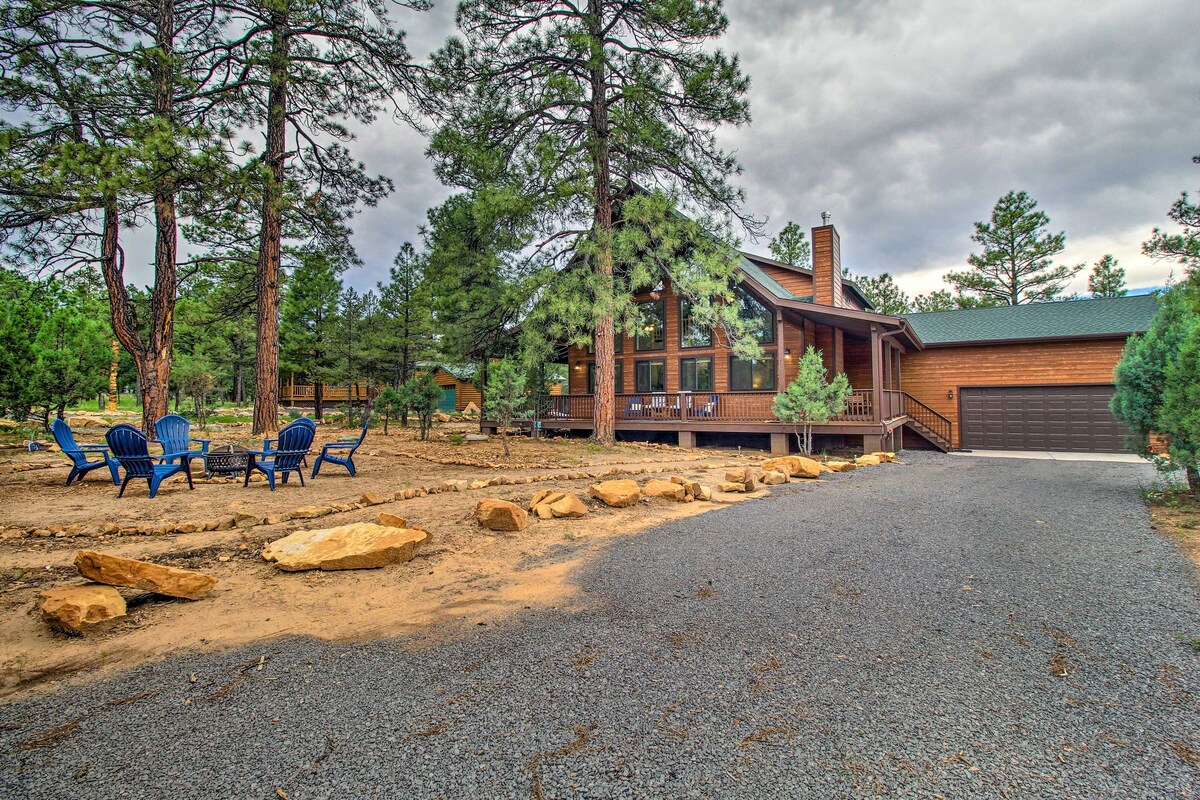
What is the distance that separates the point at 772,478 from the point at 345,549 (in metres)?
6.40

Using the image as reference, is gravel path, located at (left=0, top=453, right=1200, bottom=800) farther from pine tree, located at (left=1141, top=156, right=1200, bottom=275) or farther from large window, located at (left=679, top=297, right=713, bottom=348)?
pine tree, located at (left=1141, top=156, right=1200, bottom=275)

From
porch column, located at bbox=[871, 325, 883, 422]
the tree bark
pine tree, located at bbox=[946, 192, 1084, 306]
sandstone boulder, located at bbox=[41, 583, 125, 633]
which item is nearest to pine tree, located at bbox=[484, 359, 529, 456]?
the tree bark

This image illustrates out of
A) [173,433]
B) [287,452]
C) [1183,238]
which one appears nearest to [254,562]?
[287,452]

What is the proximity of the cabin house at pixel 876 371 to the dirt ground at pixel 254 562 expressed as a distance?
7.16 metres

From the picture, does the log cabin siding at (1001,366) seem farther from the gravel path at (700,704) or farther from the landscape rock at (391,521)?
the landscape rock at (391,521)

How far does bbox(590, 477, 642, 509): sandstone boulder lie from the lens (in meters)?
6.19

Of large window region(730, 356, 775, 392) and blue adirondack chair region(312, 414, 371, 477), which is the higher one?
large window region(730, 356, 775, 392)

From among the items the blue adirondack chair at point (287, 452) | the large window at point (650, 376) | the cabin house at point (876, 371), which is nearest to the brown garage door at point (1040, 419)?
the cabin house at point (876, 371)

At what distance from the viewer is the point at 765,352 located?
1520cm

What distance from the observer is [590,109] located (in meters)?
13.1

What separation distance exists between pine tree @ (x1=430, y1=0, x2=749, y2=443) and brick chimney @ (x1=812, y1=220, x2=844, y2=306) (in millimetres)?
4222

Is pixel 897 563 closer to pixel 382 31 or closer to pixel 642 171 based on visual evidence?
pixel 642 171

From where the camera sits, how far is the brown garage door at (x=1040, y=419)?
1430cm

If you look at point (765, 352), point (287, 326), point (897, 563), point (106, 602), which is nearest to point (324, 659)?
point (106, 602)
